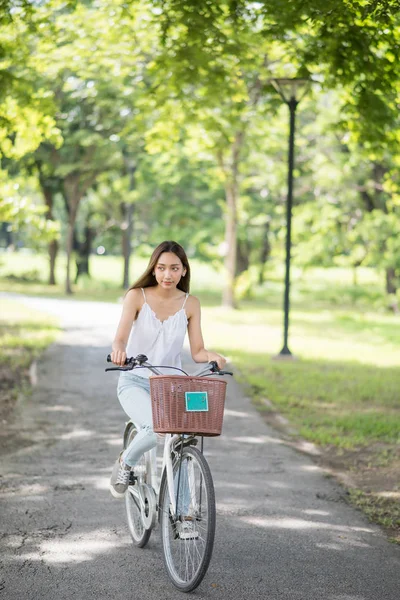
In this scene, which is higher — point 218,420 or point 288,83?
point 288,83

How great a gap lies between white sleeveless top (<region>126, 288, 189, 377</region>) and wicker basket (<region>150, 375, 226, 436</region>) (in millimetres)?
687

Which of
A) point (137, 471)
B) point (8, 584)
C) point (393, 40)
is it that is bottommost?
point (8, 584)

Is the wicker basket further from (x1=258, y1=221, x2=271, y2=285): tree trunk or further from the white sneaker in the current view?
(x1=258, y1=221, x2=271, y2=285): tree trunk

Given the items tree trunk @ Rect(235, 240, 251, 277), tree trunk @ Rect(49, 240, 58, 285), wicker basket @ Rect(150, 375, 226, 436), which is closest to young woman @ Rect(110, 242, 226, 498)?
wicker basket @ Rect(150, 375, 226, 436)

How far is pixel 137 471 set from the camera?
566cm

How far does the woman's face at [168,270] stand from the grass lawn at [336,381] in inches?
90.6

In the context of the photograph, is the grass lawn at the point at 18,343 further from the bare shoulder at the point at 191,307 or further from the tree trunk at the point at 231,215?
the tree trunk at the point at 231,215

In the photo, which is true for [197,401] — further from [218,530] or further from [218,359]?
[218,530]

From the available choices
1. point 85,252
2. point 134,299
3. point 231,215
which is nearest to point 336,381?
point 134,299

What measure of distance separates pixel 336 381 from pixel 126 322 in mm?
8954

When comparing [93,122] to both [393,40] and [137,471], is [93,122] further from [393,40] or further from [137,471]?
[137,471]

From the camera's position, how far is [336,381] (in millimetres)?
13828

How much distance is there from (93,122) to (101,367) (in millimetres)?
22337

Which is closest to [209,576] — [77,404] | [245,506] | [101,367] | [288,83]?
[245,506]
